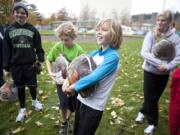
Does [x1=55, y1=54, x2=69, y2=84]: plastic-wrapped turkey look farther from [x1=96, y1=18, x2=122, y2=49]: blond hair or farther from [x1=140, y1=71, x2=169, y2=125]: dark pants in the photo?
[x1=140, y1=71, x2=169, y2=125]: dark pants

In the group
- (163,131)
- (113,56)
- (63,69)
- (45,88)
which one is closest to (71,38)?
(63,69)

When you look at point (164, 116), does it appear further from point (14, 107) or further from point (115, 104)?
point (14, 107)

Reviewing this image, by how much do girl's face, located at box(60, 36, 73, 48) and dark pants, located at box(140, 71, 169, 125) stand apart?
4.10 ft

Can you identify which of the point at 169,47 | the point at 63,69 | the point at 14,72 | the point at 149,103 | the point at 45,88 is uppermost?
the point at 169,47

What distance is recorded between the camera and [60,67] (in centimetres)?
361

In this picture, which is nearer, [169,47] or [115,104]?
[169,47]

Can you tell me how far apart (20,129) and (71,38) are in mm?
1831

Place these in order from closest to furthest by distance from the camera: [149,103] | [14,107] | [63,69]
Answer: [63,69] → [149,103] → [14,107]

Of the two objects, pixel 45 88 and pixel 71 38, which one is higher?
pixel 71 38

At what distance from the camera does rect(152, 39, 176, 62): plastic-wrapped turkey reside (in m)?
3.71

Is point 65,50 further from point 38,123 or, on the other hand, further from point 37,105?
point 37,105

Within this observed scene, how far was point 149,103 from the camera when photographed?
4.24 metres

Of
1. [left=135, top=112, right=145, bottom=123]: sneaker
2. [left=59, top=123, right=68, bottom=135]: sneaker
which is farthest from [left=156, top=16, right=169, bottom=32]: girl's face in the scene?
[left=59, top=123, right=68, bottom=135]: sneaker

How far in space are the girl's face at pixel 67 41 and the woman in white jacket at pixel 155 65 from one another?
42.5 inches
